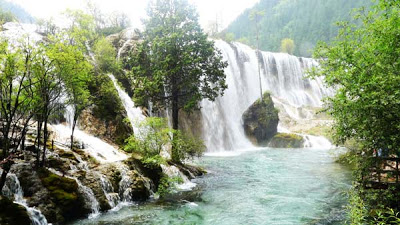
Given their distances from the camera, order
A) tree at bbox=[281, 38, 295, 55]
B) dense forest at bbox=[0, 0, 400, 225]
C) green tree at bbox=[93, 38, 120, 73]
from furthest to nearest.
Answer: tree at bbox=[281, 38, 295, 55] → green tree at bbox=[93, 38, 120, 73] → dense forest at bbox=[0, 0, 400, 225]

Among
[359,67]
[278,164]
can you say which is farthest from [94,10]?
[359,67]

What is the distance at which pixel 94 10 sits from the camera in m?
46.3

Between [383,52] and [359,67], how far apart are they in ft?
2.49

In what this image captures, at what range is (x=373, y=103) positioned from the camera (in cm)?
736

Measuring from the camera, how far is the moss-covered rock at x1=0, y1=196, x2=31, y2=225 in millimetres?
8367

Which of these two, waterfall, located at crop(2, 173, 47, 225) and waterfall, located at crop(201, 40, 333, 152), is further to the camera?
waterfall, located at crop(201, 40, 333, 152)

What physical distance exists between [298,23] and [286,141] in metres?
91.1

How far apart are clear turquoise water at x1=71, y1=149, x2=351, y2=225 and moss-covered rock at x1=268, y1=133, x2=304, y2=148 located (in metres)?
15.5

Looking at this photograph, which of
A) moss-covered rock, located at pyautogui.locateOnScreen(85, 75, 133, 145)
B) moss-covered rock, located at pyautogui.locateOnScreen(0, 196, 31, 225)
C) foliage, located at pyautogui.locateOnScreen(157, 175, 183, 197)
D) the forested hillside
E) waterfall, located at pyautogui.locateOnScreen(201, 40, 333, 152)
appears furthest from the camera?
the forested hillside

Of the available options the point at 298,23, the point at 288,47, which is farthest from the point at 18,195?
the point at 298,23

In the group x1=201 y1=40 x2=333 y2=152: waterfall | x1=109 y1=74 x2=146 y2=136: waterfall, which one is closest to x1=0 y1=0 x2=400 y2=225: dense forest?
x1=109 y1=74 x2=146 y2=136: waterfall

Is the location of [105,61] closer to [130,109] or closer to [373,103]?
[130,109]

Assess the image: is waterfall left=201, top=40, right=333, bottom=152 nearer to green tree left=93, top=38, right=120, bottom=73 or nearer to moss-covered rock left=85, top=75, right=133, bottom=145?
green tree left=93, top=38, right=120, bottom=73

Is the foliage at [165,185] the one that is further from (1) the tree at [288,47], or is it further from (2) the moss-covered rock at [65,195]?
(1) the tree at [288,47]
